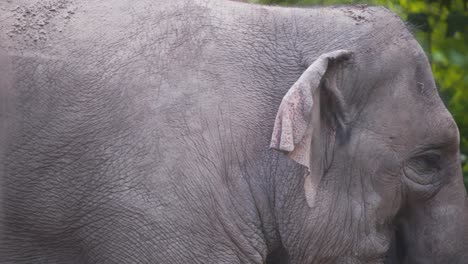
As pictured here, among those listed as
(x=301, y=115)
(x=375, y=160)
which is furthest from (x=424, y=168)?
(x=301, y=115)

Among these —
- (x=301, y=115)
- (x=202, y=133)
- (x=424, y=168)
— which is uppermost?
(x=301, y=115)

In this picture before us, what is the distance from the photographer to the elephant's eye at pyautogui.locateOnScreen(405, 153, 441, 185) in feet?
15.1

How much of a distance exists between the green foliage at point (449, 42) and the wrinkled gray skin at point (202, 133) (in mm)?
1446

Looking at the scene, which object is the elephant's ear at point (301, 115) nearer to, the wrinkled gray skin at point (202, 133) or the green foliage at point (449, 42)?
the wrinkled gray skin at point (202, 133)

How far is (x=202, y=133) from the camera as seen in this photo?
13.9 feet

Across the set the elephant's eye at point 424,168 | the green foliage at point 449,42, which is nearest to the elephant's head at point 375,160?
the elephant's eye at point 424,168

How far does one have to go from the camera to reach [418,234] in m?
4.70

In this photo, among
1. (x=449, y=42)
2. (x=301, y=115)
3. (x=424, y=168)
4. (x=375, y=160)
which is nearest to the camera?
(x=301, y=115)

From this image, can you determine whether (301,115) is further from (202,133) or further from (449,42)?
(449,42)

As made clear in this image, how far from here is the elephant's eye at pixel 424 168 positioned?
15.1ft

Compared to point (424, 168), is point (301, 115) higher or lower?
higher

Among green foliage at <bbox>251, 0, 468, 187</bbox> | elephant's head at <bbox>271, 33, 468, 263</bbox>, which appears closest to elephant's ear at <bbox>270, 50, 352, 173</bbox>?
elephant's head at <bbox>271, 33, 468, 263</bbox>

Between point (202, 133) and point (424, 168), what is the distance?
3.25 ft

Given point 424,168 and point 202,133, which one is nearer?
point 202,133
